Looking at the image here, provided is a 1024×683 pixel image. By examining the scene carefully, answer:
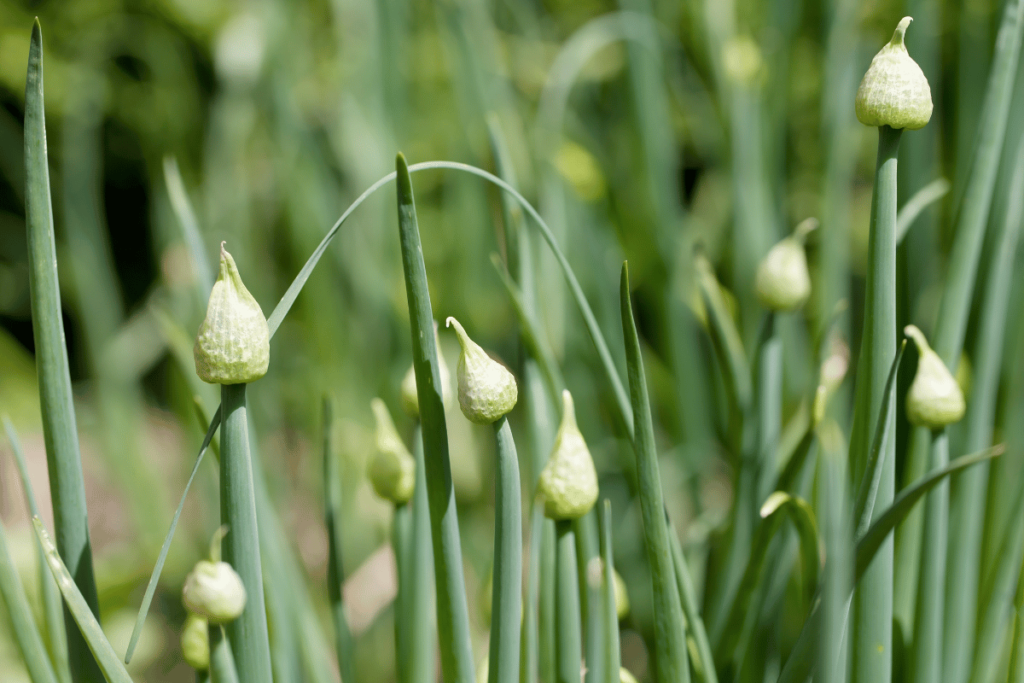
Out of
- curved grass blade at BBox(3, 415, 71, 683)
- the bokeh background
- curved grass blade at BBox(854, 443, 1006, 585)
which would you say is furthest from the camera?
the bokeh background

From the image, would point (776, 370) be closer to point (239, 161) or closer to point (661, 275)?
point (661, 275)

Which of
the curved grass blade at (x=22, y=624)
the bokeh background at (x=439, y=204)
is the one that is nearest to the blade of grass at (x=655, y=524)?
the bokeh background at (x=439, y=204)

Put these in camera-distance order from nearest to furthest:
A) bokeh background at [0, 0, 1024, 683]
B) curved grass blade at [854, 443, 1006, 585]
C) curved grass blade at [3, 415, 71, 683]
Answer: curved grass blade at [854, 443, 1006, 585] → curved grass blade at [3, 415, 71, 683] → bokeh background at [0, 0, 1024, 683]

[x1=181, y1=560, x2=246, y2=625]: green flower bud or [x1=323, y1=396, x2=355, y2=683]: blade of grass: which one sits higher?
[x1=181, y1=560, x2=246, y2=625]: green flower bud

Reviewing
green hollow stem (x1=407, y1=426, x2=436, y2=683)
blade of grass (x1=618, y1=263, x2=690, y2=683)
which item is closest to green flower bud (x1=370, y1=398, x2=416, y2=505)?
green hollow stem (x1=407, y1=426, x2=436, y2=683)

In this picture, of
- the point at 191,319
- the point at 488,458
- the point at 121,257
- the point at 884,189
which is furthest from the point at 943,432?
the point at 121,257

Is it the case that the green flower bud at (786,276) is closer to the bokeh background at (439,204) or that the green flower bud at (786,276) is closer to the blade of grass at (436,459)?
the bokeh background at (439,204)

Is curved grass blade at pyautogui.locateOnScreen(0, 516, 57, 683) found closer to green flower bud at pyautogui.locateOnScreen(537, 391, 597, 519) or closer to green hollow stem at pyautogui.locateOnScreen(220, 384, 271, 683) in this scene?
green hollow stem at pyautogui.locateOnScreen(220, 384, 271, 683)
